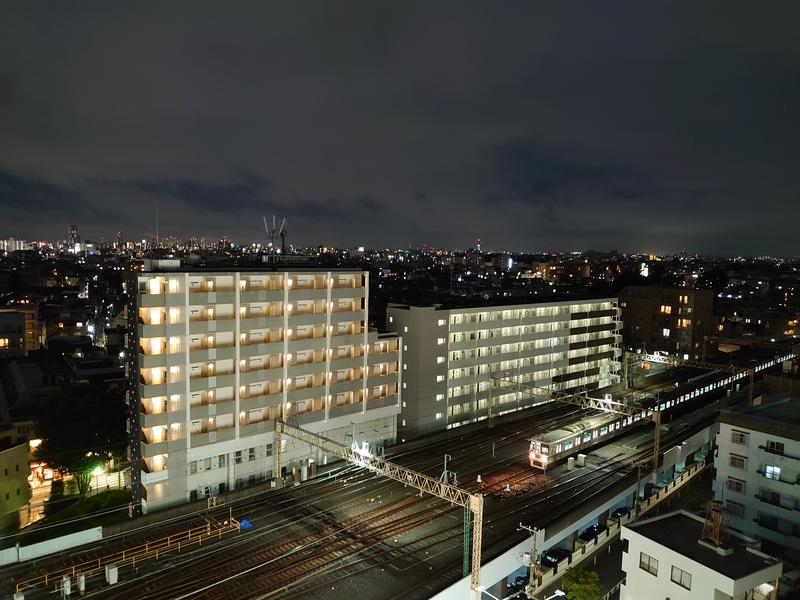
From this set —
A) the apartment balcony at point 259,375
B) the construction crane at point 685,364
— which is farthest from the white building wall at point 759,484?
the apartment balcony at point 259,375

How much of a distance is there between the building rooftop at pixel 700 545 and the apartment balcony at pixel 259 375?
807 inches

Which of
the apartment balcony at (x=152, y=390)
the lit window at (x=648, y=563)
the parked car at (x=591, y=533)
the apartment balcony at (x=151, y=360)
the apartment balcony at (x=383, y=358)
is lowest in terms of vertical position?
the parked car at (x=591, y=533)

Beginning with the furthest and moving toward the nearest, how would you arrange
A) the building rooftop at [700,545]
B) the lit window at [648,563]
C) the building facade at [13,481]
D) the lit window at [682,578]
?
1. the building facade at [13,481]
2. the lit window at [648,563]
3. the lit window at [682,578]
4. the building rooftop at [700,545]

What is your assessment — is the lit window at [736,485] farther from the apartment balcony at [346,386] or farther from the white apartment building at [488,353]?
the apartment balcony at [346,386]

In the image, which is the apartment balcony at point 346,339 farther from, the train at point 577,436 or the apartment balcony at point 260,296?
the train at point 577,436

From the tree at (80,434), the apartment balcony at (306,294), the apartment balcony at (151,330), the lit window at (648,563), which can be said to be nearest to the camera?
the lit window at (648,563)

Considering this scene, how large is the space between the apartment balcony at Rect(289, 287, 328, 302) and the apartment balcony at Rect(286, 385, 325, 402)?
226 inches

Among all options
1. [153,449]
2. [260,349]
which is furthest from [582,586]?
[153,449]

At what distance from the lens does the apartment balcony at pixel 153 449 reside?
2725cm

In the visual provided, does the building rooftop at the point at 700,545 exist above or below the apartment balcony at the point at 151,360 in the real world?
below

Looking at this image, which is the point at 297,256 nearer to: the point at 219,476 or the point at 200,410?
the point at 200,410

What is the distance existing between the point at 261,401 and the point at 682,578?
22674 millimetres

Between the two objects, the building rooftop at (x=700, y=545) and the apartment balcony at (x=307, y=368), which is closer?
the building rooftop at (x=700, y=545)

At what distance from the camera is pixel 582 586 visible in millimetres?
21375
